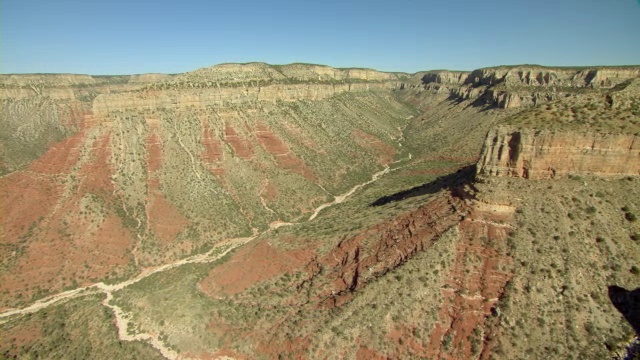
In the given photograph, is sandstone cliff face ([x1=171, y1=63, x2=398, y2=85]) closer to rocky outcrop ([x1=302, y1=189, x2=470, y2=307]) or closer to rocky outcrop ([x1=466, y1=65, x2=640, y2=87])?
rocky outcrop ([x1=302, y1=189, x2=470, y2=307])

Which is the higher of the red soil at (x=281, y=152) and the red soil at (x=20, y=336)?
the red soil at (x=281, y=152)

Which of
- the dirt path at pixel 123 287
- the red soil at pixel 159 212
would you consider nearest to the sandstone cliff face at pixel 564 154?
the dirt path at pixel 123 287

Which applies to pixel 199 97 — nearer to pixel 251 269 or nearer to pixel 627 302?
pixel 251 269

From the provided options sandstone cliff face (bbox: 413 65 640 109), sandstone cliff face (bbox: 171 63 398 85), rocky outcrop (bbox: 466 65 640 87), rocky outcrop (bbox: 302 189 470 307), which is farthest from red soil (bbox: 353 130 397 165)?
rocky outcrop (bbox: 302 189 470 307)

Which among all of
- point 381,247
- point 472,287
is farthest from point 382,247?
point 472,287

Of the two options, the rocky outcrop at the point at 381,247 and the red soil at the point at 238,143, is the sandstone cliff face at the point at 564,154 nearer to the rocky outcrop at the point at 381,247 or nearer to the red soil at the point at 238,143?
the rocky outcrop at the point at 381,247
